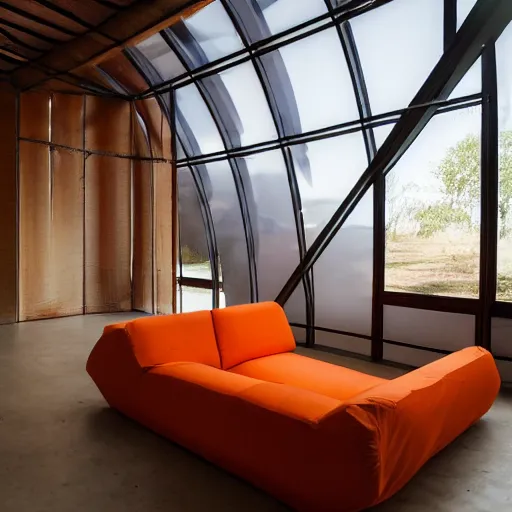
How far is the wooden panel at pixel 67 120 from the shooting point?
8.32 meters

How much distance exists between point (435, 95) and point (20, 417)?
5.09 meters

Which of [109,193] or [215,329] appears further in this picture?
[109,193]

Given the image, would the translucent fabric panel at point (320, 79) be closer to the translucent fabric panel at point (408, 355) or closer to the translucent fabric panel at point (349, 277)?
the translucent fabric panel at point (349, 277)

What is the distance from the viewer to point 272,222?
24.1 feet

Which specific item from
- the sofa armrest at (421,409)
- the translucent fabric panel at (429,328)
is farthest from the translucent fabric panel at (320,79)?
the sofa armrest at (421,409)

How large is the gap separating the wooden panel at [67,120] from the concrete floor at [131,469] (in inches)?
214

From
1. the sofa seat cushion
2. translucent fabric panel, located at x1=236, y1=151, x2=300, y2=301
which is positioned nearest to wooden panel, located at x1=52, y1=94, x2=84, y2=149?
translucent fabric panel, located at x1=236, y1=151, x2=300, y2=301

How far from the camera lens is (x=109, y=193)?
899 cm

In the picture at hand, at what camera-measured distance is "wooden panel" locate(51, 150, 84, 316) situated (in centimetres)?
838

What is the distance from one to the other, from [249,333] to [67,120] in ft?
20.9

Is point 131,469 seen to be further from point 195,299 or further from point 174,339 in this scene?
point 195,299

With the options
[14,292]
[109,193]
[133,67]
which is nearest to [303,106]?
[133,67]

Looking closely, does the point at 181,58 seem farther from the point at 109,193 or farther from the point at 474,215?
the point at 474,215

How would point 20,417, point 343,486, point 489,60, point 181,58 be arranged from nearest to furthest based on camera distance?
1. point 343,486
2. point 20,417
3. point 489,60
4. point 181,58
